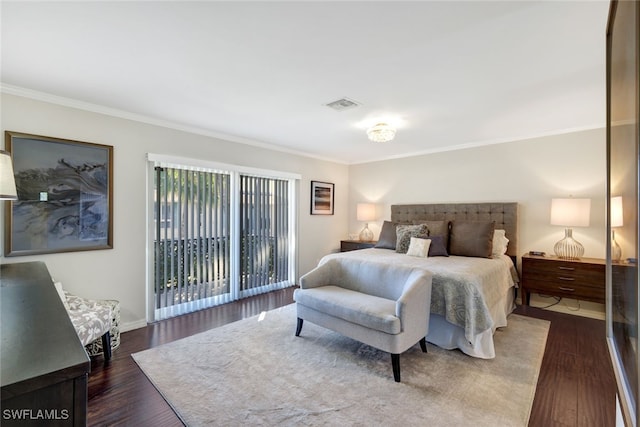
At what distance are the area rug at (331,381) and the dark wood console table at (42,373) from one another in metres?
1.35

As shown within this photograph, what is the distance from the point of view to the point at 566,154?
374 centimetres

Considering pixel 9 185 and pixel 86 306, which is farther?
pixel 86 306

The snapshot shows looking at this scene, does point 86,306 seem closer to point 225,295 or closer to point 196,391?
point 196,391

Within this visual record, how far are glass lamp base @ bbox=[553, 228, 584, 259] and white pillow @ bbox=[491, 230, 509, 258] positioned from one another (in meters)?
0.58

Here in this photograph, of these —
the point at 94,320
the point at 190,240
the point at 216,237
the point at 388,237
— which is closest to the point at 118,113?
the point at 190,240

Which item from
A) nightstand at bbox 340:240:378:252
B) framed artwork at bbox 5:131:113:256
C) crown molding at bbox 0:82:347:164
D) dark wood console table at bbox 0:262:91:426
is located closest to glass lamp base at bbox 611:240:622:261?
dark wood console table at bbox 0:262:91:426

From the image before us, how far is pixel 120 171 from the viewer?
3148mm

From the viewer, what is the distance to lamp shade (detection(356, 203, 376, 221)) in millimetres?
5477

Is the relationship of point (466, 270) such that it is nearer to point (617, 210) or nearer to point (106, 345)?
point (617, 210)

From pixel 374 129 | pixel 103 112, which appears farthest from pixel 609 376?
pixel 103 112

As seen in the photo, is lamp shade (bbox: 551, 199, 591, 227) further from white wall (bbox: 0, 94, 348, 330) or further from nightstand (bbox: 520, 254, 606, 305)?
white wall (bbox: 0, 94, 348, 330)

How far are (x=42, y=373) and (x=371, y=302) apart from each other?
7.50 ft

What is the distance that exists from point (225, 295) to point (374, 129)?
9.90 ft

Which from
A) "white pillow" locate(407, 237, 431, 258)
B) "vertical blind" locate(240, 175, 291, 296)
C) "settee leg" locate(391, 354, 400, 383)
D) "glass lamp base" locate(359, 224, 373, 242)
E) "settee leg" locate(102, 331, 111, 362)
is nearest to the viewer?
"settee leg" locate(391, 354, 400, 383)
